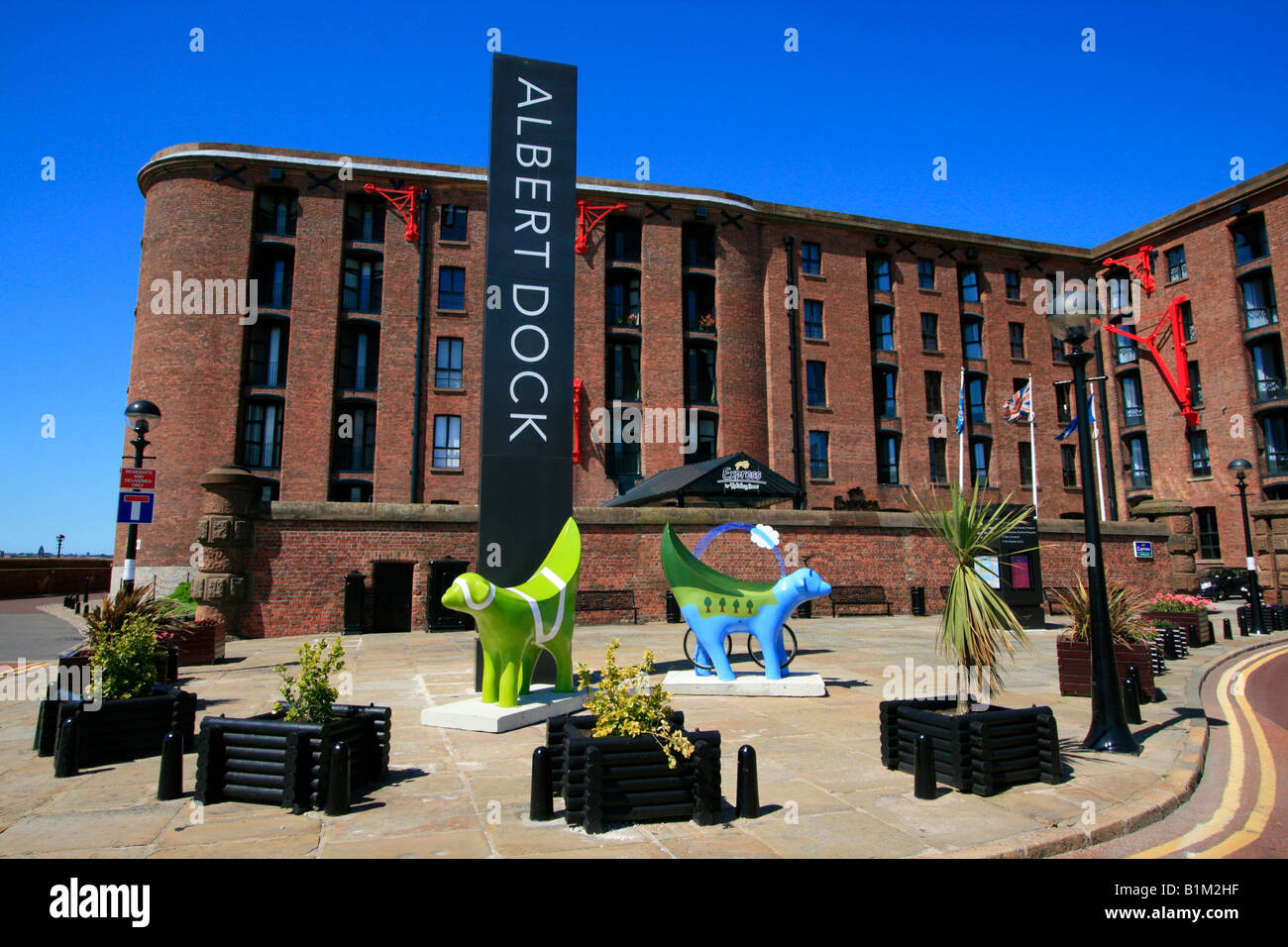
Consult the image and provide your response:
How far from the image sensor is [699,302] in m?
37.9

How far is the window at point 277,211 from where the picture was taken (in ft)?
110

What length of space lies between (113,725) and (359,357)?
29.6 metres

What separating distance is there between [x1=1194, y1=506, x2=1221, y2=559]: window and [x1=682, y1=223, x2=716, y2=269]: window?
28.3 m

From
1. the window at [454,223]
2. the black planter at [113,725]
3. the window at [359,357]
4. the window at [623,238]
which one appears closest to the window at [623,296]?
the window at [623,238]

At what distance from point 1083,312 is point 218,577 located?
60.5ft

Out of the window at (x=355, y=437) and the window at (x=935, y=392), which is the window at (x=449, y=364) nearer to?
the window at (x=355, y=437)

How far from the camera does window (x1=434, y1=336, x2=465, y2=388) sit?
3425 centimetres

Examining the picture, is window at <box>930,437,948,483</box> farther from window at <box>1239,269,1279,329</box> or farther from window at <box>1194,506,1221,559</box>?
window at <box>1239,269,1279,329</box>

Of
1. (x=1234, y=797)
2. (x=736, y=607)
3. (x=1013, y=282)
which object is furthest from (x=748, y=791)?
(x=1013, y=282)

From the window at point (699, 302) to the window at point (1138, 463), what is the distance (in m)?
26.3

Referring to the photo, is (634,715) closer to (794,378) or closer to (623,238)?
(794,378)
